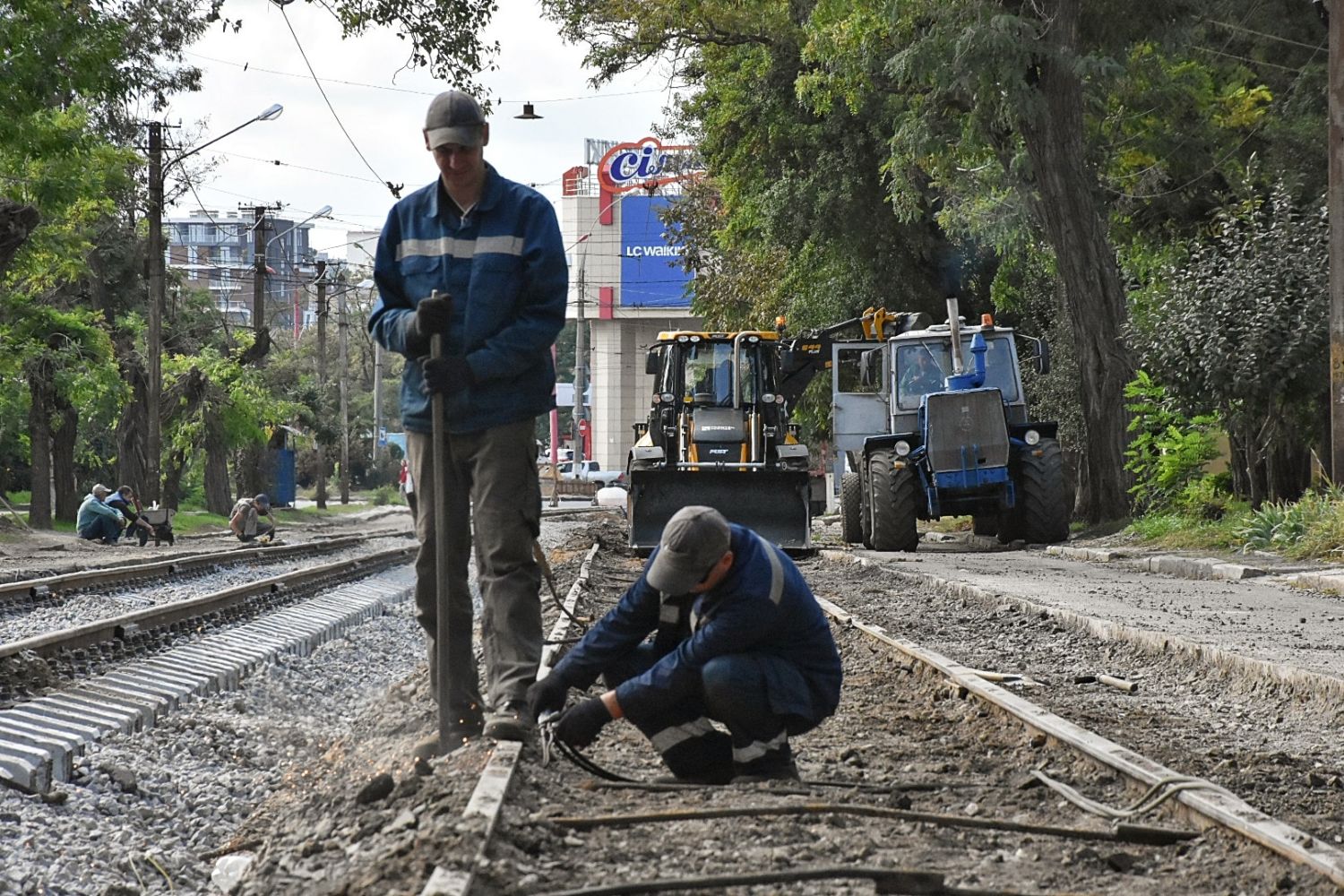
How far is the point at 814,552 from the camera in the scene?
21.2 m

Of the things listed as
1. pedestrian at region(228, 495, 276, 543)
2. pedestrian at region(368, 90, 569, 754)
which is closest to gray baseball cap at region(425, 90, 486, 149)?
pedestrian at region(368, 90, 569, 754)

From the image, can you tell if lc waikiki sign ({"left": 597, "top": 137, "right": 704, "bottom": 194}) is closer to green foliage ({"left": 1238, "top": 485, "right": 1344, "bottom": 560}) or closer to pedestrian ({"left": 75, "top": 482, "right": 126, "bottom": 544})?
pedestrian ({"left": 75, "top": 482, "right": 126, "bottom": 544})

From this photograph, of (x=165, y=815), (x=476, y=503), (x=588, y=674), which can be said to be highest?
(x=476, y=503)

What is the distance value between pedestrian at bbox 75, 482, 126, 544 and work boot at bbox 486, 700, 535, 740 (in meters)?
24.8

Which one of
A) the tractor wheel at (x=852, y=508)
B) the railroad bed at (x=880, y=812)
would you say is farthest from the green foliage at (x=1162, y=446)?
the railroad bed at (x=880, y=812)

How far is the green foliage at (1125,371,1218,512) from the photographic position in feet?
74.5

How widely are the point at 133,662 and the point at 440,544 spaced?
5415 millimetres

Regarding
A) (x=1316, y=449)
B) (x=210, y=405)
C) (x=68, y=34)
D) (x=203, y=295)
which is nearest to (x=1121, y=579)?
(x=1316, y=449)

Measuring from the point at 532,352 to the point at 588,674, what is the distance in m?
1.15

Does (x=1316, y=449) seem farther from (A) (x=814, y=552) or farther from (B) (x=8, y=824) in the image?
(B) (x=8, y=824)

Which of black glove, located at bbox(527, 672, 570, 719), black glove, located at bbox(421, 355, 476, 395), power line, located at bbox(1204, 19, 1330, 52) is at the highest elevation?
power line, located at bbox(1204, 19, 1330, 52)

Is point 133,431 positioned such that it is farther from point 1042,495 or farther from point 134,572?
point 1042,495

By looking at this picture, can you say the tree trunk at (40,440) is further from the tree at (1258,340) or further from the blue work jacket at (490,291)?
the blue work jacket at (490,291)

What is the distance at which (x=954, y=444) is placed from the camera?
21.0 metres
